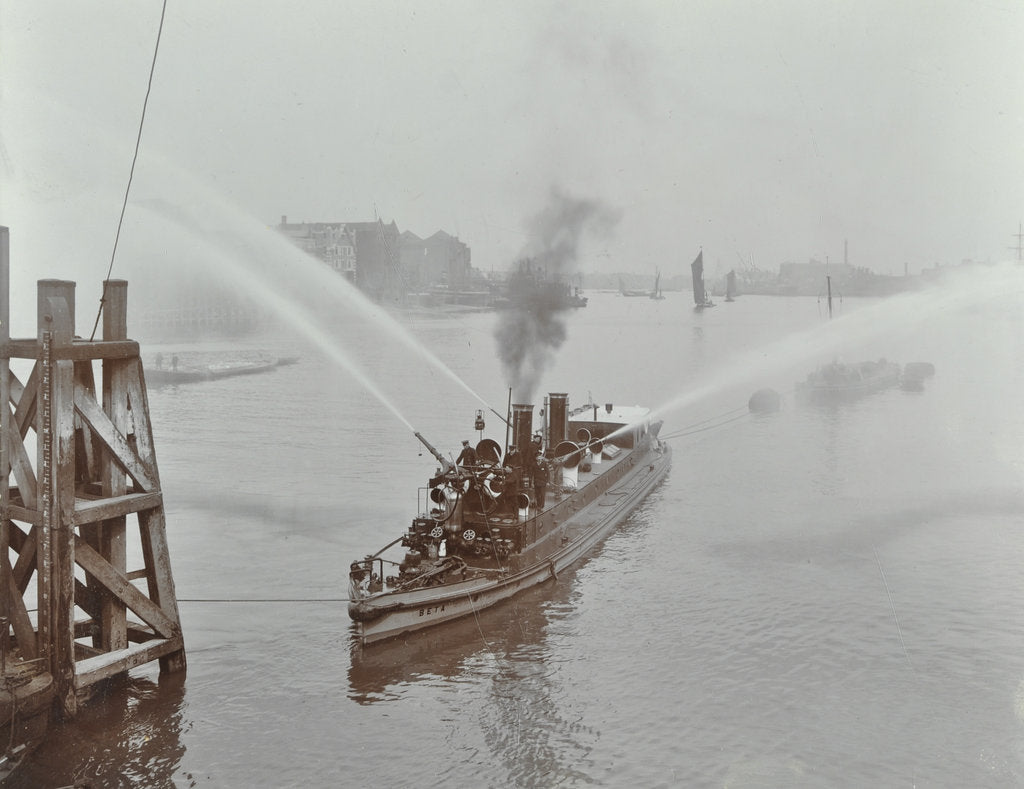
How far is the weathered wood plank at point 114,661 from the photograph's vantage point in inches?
792

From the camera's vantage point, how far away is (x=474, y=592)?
97.2 feet

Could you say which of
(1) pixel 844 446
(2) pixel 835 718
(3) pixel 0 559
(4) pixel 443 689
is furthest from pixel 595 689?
(1) pixel 844 446

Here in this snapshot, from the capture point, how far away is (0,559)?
20312mm

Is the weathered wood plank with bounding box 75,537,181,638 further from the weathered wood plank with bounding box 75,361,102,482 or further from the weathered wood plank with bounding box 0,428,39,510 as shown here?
the weathered wood plank with bounding box 75,361,102,482

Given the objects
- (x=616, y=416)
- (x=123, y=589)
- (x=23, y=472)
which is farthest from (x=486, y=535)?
(x=616, y=416)

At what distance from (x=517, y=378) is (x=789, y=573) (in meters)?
21.2

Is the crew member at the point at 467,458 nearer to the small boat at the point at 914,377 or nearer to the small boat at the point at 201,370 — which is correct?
the small boat at the point at 201,370

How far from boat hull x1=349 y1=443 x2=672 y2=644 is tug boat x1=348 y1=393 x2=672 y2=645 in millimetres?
39

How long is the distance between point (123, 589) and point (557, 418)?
2457 centimetres

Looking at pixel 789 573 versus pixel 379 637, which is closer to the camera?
pixel 379 637

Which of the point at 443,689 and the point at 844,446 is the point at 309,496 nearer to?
the point at 443,689

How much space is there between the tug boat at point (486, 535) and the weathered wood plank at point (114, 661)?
5923 mm

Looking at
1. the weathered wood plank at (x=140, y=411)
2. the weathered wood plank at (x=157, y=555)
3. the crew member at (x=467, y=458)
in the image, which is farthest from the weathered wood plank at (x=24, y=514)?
the crew member at (x=467, y=458)

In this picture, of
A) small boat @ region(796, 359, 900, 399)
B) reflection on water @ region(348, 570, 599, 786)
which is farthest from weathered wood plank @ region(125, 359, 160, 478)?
small boat @ region(796, 359, 900, 399)
